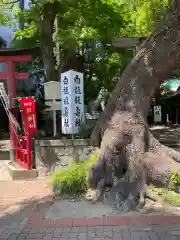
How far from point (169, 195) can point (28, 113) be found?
14.8 feet

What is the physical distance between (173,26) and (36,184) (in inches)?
186

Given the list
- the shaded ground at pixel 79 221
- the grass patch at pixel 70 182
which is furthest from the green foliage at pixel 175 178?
the grass patch at pixel 70 182

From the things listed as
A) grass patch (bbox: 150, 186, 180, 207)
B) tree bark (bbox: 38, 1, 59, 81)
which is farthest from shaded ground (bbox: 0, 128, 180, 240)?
tree bark (bbox: 38, 1, 59, 81)

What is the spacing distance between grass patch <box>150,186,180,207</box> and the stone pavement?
24.2 inches

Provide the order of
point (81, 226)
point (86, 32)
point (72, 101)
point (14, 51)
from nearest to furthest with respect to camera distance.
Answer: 1. point (81, 226)
2. point (72, 101)
3. point (14, 51)
4. point (86, 32)

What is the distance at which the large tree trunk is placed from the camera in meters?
6.93

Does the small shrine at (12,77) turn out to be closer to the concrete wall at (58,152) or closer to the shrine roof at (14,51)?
the shrine roof at (14,51)

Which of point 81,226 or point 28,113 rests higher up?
point 28,113

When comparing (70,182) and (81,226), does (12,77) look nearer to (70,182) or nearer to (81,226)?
(70,182)

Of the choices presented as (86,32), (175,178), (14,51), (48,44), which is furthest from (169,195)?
(48,44)

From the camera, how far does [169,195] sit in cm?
664

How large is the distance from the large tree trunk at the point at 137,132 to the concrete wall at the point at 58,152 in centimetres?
93

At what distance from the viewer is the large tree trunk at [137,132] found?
6.93 metres

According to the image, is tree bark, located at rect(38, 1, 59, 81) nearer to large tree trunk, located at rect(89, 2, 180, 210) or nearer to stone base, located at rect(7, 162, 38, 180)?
stone base, located at rect(7, 162, 38, 180)
